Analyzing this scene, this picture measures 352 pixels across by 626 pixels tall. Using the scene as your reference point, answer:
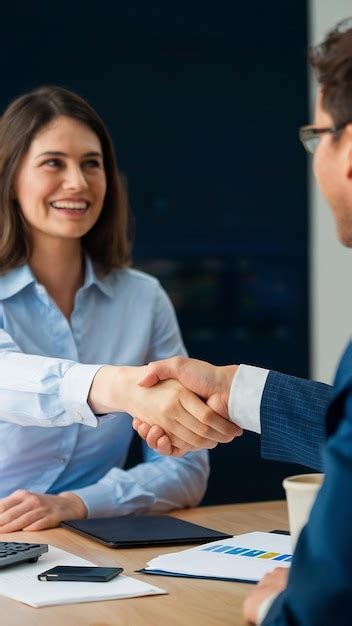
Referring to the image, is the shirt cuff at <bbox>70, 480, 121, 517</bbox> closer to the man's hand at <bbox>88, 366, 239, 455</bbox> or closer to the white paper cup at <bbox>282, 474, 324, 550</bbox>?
the man's hand at <bbox>88, 366, 239, 455</bbox>

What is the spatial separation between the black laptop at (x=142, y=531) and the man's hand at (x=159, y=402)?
171 mm

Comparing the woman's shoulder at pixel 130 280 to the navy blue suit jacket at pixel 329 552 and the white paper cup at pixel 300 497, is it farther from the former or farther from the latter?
the navy blue suit jacket at pixel 329 552

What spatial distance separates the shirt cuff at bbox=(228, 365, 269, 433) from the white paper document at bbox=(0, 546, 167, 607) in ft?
1.40

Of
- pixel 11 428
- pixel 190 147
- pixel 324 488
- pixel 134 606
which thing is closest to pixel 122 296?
pixel 11 428

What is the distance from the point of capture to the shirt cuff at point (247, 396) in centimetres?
178

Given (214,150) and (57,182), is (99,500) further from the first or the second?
(214,150)

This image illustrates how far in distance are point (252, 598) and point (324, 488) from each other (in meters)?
0.28

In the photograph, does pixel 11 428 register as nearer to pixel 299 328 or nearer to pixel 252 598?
pixel 252 598

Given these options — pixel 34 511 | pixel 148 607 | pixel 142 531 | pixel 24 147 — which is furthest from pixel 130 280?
pixel 148 607

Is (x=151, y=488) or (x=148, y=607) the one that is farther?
A: (x=151, y=488)

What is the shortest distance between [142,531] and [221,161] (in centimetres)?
273

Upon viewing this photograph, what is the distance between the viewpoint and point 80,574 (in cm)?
143

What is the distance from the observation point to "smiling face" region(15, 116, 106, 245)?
2412mm

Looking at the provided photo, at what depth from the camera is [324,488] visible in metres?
1.01
